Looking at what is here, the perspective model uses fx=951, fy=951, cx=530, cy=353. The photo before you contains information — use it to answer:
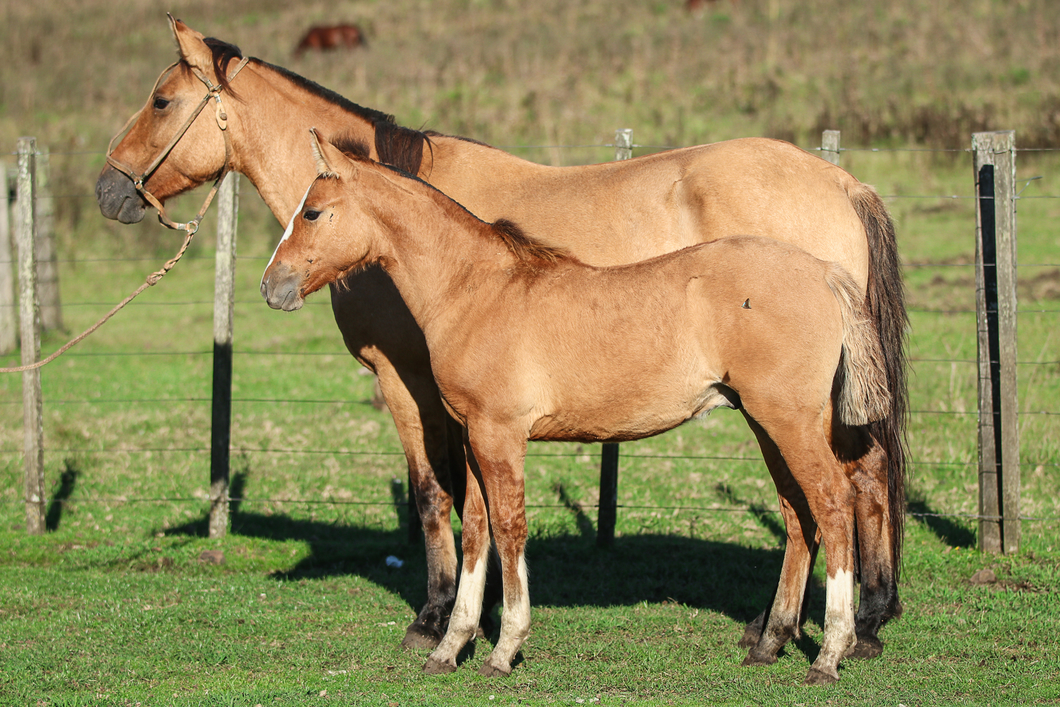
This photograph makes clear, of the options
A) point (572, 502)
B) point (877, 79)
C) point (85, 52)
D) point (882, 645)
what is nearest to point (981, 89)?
point (877, 79)

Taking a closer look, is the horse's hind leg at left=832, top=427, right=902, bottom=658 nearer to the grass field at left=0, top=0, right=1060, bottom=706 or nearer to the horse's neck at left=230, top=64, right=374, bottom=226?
the grass field at left=0, top=0, right=1060, bottom=706

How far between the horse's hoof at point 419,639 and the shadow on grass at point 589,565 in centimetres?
56

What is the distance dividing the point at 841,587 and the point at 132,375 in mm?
9736

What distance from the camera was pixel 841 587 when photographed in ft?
14.2

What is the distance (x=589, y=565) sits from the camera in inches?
253

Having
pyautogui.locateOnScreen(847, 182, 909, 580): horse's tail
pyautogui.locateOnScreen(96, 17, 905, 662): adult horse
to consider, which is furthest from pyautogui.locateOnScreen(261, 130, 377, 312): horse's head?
pyautogui.locateOnScreen(847, 182, 909, 580): horse's tail

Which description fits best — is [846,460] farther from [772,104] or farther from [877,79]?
[877,79]

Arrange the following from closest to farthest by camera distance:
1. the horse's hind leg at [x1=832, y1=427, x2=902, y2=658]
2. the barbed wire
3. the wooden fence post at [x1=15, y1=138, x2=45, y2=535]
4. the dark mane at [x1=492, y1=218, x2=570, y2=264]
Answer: the dark mane at [x1=492, y1=218, x2=570, y2=264] → the horse's hind leg at [x1=832, y1=427, x2=902, y2=658] → the wooden fence post at [x1=15, y1=138, x2=45, y2=535] → the barbed wire

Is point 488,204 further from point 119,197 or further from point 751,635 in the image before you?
point 751,635

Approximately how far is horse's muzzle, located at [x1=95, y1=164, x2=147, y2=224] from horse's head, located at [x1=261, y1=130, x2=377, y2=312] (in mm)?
1596

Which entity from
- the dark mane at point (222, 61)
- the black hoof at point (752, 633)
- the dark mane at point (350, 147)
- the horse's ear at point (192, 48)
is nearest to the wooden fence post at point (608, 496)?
the black hoof at point (752, 633)

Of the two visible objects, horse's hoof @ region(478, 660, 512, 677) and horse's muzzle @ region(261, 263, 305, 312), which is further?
horse's hoof @ region(478, 660, 512, 677)

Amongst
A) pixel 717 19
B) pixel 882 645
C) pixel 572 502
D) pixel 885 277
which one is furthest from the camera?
pixel 717 19

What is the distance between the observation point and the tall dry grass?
19656 mm
